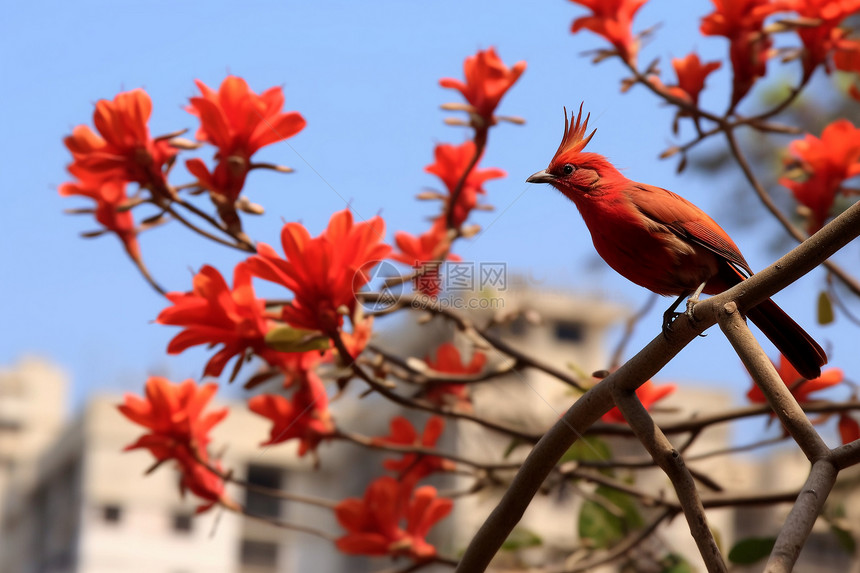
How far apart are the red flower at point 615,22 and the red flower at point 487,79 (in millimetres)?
226

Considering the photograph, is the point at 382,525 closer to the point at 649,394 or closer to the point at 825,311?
the point at 649,394

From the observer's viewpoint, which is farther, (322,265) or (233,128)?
(233,128)

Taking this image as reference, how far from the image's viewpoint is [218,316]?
60.3 inches

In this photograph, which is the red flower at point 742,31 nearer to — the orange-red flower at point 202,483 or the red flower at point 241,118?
the red flower at point 241,118

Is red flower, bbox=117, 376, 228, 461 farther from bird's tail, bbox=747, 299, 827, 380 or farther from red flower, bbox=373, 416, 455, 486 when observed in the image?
bird's tail, bbox=747, 299, 827, 380

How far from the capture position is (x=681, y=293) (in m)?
1.35

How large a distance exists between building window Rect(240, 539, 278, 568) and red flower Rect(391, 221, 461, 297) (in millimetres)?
23422

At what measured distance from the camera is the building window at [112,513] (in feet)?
71.7

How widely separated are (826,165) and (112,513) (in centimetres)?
2216

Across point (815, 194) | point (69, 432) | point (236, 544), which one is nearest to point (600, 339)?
point (236, 544)

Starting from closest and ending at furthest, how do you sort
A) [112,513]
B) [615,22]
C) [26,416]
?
[615,22], [112,513], [26,416]

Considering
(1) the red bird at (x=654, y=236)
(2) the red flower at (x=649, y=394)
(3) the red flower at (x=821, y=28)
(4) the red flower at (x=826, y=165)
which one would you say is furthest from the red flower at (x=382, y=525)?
(3) the red flower at (x=821, y=28)

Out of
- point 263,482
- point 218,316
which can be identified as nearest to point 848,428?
point 218,316

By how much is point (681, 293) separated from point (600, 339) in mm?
20649
